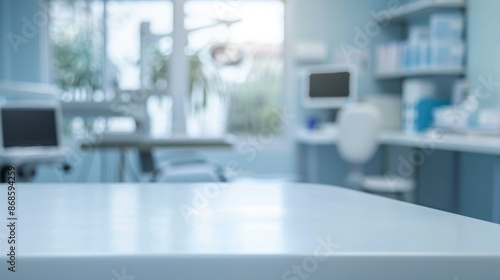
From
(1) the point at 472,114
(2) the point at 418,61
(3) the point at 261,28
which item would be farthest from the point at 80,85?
(1) the point at 472,114

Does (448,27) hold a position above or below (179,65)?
above

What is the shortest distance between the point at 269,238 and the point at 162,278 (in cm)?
11

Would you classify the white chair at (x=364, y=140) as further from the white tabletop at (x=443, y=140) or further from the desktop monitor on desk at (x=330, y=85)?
the desktop monitor on desk at (x=330, y=85)

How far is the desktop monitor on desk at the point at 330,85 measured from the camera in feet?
A: 14.7

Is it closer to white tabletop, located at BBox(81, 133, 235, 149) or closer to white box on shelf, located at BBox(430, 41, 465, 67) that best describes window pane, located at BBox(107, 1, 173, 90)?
white tabletop, located at BBox(81, 133, 235, 149)

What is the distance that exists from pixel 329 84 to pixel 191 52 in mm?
1438

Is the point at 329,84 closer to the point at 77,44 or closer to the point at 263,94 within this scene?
the point at 263,94

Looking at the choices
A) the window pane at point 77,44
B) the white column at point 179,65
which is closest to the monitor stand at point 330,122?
the white column at point 179,65

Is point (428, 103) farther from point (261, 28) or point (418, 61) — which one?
point (261, 28)

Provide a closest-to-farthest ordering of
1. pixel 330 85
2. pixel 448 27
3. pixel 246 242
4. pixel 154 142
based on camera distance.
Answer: pixel 246 242, pixel 154 142, pixel 448 27, pixel 330 85

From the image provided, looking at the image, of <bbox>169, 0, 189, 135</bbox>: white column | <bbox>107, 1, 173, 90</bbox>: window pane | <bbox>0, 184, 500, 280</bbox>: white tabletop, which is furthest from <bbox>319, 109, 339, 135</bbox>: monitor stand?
<bbox>0, 184, 500, 280</bbox>: white tabletop

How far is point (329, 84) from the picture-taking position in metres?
4.57

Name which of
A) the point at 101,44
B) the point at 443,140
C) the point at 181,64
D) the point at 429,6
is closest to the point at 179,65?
the point at 181,64

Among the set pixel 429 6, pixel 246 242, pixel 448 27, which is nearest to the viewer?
pixel 246 242
